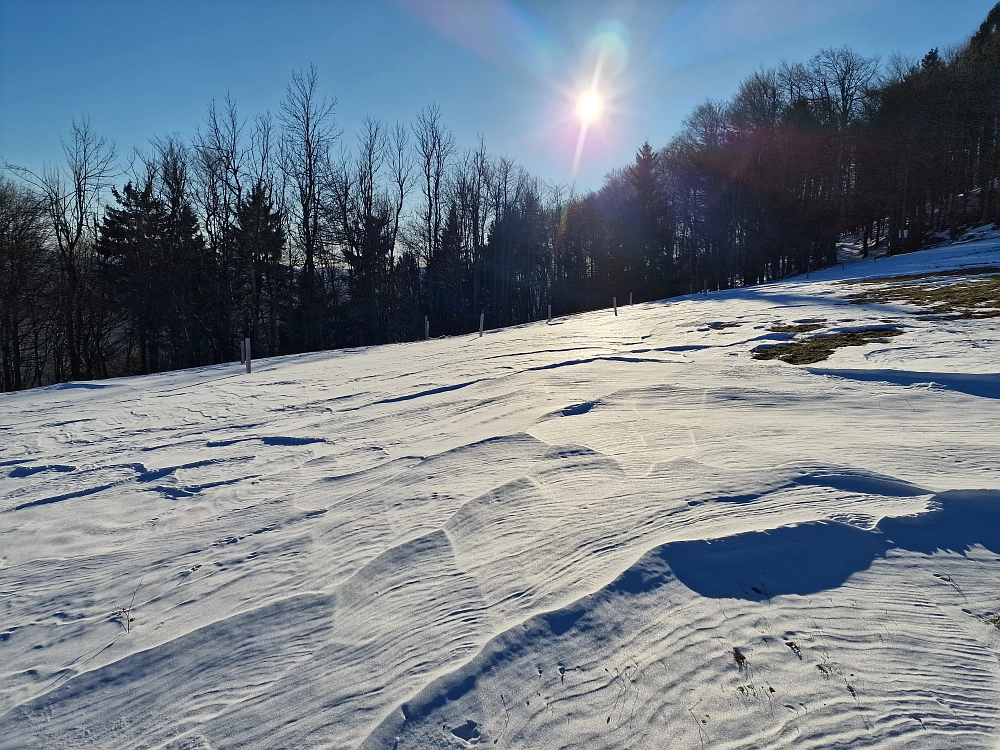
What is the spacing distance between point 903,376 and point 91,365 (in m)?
29.5

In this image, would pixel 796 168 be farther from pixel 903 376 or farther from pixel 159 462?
pixel 159 462

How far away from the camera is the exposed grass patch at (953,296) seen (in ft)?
23.7

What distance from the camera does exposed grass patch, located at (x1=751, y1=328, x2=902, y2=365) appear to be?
216 inches

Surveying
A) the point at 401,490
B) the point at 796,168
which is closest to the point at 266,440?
the point at 401,490

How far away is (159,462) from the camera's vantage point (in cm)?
319

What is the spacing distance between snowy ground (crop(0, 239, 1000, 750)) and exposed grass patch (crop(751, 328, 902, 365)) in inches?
69.9

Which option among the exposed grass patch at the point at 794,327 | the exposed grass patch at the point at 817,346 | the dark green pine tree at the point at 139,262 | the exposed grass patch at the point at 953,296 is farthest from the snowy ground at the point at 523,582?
the dark green pine tree at the point at 139,262

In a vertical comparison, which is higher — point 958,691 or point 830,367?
point 830,367

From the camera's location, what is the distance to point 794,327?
781cm

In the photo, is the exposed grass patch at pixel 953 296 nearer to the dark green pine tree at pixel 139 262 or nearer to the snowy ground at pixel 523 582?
the snowy ground at pixel 523 582

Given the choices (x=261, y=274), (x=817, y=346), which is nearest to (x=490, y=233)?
(x=261, y=274)

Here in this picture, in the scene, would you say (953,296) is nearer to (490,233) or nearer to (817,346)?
(817,346)

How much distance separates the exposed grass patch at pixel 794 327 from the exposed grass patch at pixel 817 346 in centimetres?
65

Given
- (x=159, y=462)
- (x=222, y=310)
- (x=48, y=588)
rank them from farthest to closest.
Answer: (x=222, y=310) → (x=159, y=462) → (x=48, y=588)
